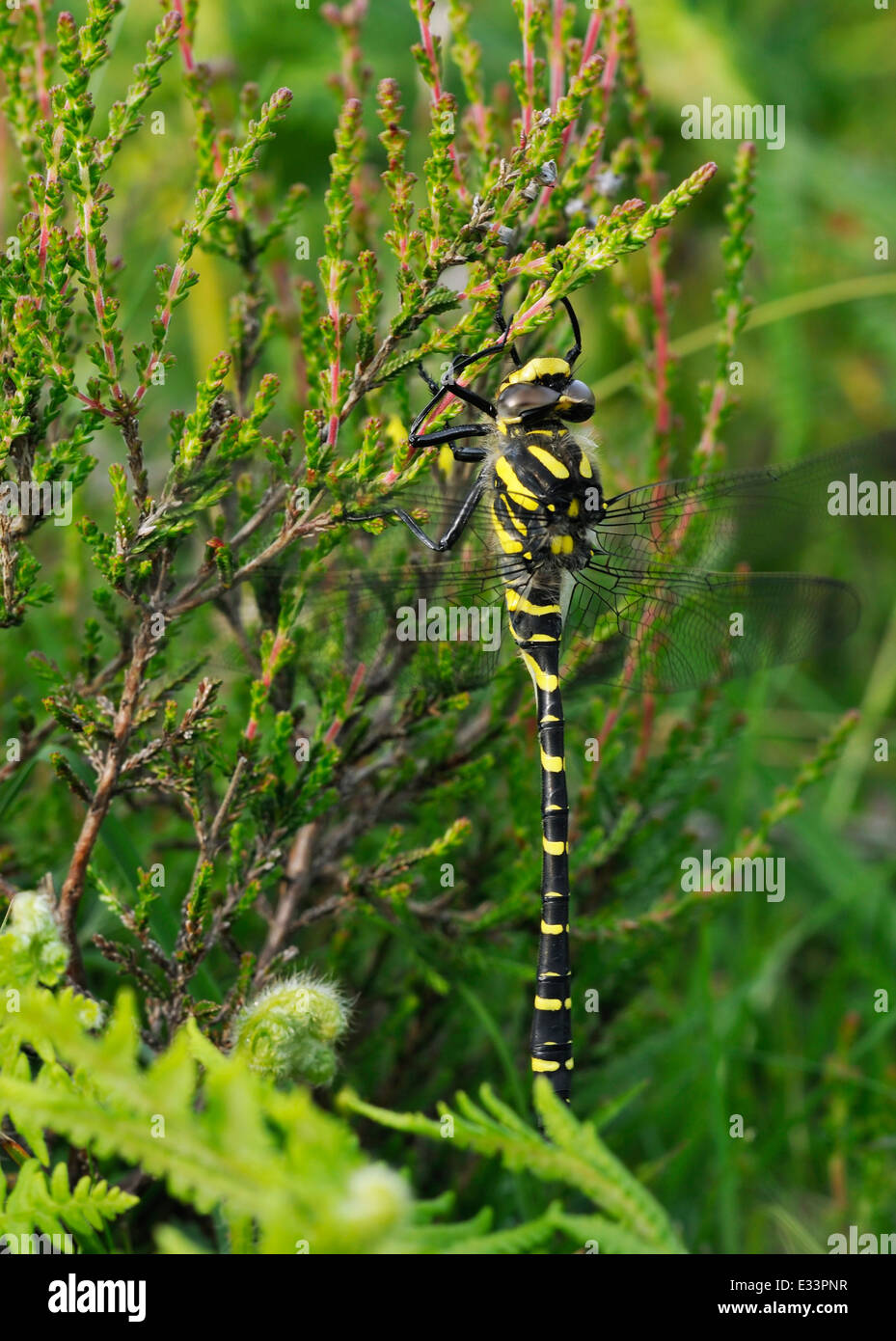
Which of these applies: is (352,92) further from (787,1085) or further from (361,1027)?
(787,1085)

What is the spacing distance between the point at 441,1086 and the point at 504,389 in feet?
4.00

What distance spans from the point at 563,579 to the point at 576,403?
301 mm

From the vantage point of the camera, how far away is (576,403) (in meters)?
1.75

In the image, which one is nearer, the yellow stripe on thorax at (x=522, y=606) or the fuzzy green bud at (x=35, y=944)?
the fuzzy green bud at (x=35, y=944)

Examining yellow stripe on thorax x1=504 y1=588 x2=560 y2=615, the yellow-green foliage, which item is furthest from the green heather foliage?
yellow stripe on thorax x1=504 y1=588 x2=560 y2=615

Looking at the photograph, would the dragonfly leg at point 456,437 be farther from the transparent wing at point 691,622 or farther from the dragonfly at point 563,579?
the transparent wing at point 691,622

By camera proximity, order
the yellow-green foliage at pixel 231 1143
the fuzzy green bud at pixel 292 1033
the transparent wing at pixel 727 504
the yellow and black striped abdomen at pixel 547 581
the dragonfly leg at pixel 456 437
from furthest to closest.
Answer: the transparent wing at pixel 727 504 → the yellow and black striped abdomen at pixel 547 581 → the dragonfly leg at pixel 456 437 → the fuzzy green bud at pixel 292 1033 → the yellow-green foliage at pixel 231 1143

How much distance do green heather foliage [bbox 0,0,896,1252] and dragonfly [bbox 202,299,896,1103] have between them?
0.26 feet

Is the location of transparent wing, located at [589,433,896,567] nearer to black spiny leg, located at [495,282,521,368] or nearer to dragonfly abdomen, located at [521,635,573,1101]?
black spiny leg, located at [495,282,521,368]

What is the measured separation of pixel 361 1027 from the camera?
1941 mm

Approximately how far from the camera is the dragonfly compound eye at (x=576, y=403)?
174cm

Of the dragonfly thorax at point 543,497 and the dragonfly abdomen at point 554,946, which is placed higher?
the dragonfly thorax at point 543,497

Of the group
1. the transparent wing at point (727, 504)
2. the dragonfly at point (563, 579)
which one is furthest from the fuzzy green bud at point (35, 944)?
the transparent wing at point (727, 504)

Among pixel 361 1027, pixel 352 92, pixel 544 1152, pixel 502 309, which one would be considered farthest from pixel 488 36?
pixel 544 1152
